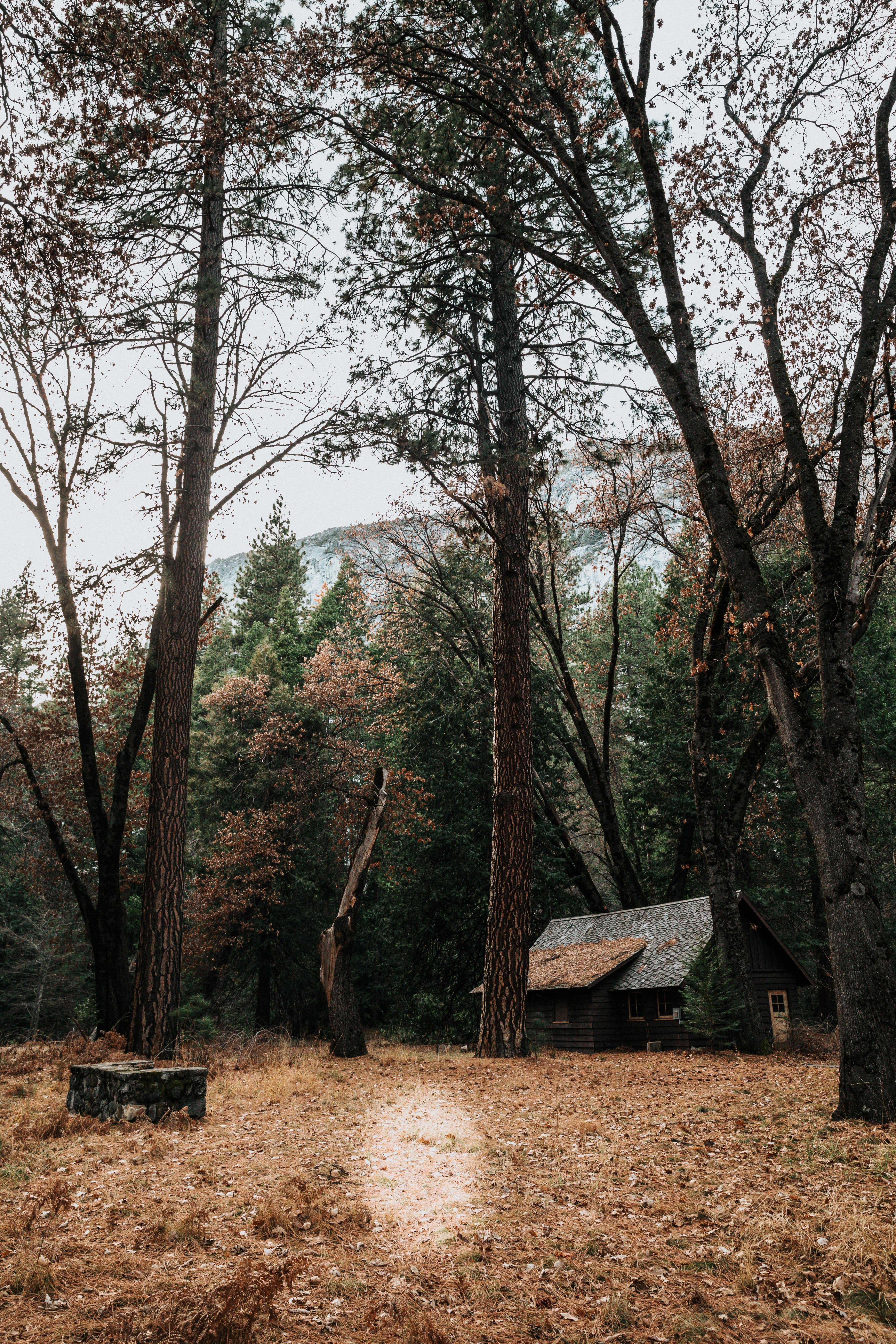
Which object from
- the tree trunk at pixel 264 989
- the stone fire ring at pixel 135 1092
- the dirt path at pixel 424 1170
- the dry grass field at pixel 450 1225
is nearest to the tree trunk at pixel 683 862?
the tree trunk at pixel 264 989

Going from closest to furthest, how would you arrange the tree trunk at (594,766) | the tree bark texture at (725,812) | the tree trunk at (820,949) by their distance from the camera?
the tree bark texture at (725,812) → the tree trunk at (594,766) → the tree trunk at (820,949)

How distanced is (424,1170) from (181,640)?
7691 mm

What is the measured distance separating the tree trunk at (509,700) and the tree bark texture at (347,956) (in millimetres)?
2264

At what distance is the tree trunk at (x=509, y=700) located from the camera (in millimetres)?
10844

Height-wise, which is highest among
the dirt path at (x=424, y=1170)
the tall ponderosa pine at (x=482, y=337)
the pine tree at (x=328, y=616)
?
the pine tree at (x=328, y=616)

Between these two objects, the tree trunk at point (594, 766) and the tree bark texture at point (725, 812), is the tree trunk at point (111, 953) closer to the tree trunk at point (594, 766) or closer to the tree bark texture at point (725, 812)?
the tree bark texture at point (725, 812)

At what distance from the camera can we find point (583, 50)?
9.56 meters

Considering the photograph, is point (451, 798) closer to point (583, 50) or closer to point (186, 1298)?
point (583, 50)

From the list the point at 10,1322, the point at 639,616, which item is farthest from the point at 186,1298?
the point at 639,616

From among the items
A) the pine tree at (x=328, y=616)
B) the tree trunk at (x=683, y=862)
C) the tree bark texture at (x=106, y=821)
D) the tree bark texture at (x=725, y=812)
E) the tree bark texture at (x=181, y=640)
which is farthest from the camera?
the pine tree at (x=328, y=616)

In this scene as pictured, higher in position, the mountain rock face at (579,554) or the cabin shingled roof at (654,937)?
the mountain rock face at (579,554)

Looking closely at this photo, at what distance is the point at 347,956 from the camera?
12992 mm

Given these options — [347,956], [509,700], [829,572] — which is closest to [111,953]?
[347,956]

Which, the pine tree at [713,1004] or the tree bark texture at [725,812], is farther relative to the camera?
the tree bark texture at [725,812]
